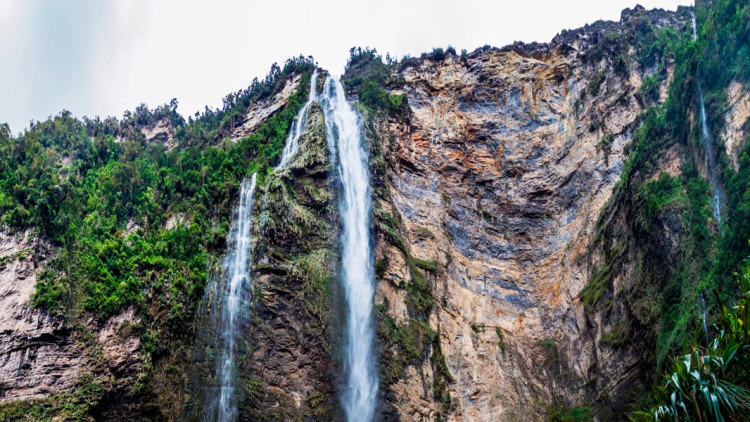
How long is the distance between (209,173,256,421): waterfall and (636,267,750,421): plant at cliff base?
1487cm

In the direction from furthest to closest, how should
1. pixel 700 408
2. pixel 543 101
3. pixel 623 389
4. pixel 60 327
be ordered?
pixel 543 101
pixel 623 389
pixel 60 327
pixel 700 408

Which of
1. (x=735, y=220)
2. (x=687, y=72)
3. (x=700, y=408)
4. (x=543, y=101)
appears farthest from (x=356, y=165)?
(x=700, y=408)

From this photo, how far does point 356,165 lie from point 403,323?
8314 mm

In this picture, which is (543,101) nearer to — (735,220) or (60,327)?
(735,220)

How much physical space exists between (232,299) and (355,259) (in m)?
5.60

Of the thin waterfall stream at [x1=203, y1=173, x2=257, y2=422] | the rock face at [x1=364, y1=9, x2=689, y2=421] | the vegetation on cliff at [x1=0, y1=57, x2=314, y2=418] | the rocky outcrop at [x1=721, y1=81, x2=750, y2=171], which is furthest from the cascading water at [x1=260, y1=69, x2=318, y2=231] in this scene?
the rocky outcrop at [x1=721, y1=81, x2=750, y2=171]

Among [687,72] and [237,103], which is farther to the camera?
[237,103]

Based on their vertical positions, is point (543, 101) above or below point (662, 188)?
above

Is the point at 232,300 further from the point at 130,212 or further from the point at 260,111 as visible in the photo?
the point at 260,111

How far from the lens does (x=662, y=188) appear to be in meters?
23.0

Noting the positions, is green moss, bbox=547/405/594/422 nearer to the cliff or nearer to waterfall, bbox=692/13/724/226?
the cliff

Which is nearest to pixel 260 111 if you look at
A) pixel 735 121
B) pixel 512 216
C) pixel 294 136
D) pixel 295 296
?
pixel 294 136

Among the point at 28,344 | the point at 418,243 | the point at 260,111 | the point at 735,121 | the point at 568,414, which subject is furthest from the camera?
the point at 260,111

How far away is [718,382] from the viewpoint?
1056cm
